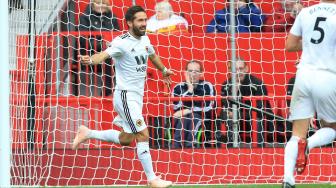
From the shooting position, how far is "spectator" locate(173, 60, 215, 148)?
1306 cm

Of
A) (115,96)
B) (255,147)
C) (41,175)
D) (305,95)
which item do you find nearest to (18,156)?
(41,175)

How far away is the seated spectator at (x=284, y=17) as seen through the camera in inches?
551

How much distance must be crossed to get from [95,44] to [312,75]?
4.31 metres

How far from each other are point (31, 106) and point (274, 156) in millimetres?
2779

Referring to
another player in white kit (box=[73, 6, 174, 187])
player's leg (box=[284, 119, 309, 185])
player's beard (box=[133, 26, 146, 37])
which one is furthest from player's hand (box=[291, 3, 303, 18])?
player's leg (box=[284, 119, 309, 185])

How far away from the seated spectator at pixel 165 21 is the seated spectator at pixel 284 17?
1.05 m

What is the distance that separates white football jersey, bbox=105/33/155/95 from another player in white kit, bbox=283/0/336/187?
2.25 metres

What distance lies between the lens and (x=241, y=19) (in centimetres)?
1392

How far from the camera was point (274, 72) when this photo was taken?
1383 centimetres

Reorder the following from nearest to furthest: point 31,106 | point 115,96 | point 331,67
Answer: point 331,67, point 115,96, point 31,106

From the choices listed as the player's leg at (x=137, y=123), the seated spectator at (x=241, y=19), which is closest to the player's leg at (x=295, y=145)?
the player's leg at (x=137, y=123)

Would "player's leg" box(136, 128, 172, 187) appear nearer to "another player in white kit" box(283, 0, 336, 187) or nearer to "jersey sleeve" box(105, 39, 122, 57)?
"jersey sleeve" box(105, 39, 122, 57)

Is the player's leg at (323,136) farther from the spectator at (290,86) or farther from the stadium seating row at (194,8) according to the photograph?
the stadium seating row at (194,8)

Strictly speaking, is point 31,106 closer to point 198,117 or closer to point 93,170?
point 93,170
